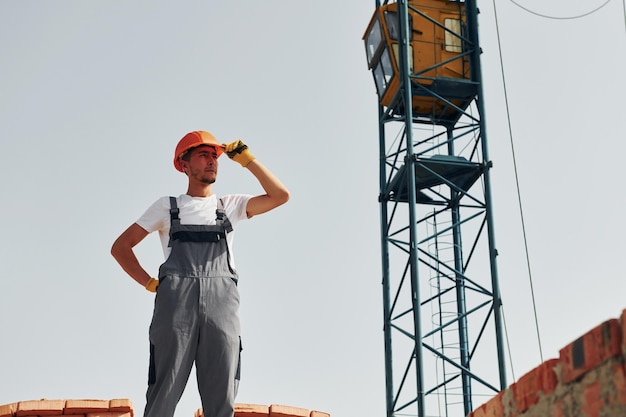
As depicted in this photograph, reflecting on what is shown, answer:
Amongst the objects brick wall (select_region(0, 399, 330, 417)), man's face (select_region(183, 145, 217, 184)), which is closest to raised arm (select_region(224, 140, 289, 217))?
man's face (select_region(183, 145, 217, 184))

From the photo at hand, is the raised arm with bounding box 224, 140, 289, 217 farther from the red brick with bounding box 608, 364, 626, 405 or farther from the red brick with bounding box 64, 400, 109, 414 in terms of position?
the red brick with bounding box 64, 400, 109, 414

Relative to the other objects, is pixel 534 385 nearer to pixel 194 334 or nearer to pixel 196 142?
pixel 194 334

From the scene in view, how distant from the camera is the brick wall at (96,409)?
6.51 metres

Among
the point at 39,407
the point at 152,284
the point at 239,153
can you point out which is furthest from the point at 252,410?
the point at 239,153

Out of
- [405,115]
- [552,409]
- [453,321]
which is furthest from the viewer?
[405,115]

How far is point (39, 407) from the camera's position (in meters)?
6.55

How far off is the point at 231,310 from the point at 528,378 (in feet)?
4.79

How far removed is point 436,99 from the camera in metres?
18.9

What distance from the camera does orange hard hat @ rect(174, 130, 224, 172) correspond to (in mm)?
4844

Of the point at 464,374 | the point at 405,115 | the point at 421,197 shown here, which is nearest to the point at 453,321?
the point at 464,374

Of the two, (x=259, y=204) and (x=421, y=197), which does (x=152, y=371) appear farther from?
(x=421, y=197)

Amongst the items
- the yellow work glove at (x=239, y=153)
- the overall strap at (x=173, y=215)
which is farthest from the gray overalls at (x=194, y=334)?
the yellow work glove at (x=239, y=153)

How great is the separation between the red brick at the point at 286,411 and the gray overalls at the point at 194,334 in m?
2.04

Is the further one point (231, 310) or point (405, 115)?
point (405, 115)
